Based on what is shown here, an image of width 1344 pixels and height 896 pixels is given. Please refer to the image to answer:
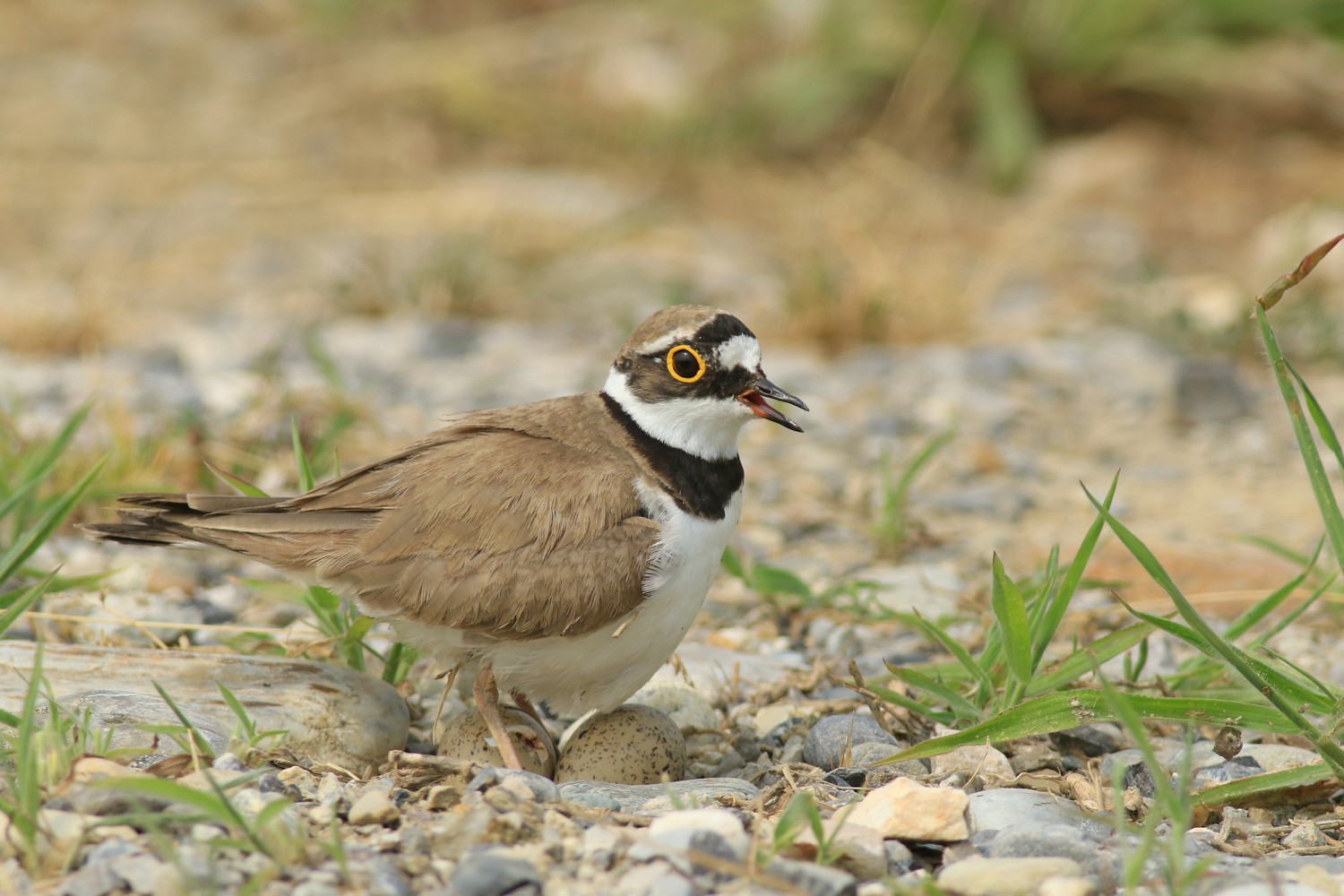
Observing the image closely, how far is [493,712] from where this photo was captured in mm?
3635

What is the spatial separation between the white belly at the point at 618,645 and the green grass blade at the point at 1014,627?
746 mm

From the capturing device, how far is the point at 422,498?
148 inches

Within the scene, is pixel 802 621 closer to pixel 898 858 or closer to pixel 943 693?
pixel 943 693

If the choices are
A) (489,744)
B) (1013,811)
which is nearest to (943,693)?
(1013,811)

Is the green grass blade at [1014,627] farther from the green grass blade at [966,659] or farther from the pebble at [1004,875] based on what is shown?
the pebble at [1004,875]

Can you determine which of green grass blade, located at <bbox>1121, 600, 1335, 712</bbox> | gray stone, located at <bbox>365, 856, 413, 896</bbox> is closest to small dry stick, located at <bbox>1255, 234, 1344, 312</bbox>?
green grass blade, located at <bbox>1121, 600, 1335, 712</bbox>

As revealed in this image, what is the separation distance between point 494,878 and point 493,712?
1.04 meters

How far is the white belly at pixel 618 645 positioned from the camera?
3.62 meters

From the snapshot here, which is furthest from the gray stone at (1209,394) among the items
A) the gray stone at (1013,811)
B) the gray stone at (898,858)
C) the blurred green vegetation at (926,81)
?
the gray stone at (898,858)

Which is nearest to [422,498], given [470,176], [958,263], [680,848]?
[680,848]

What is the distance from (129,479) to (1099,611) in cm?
337

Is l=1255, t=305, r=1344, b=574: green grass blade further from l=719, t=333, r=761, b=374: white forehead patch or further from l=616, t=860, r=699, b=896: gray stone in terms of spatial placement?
l=616, t=860, r=699, b=896: gray stone

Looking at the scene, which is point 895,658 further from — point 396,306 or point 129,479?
point 396,306

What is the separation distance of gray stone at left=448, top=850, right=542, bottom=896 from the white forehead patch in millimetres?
1665
